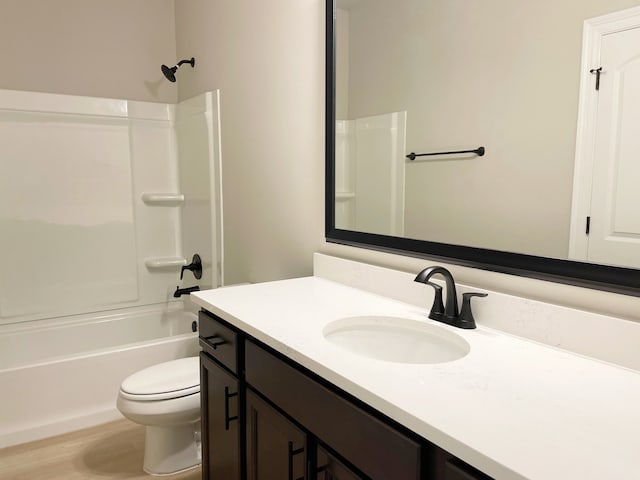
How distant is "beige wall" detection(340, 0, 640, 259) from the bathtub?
175 cm

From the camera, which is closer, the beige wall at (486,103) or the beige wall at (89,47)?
the beige wall at (486,103)

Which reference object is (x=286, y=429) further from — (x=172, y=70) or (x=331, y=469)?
(x=172, y=70)

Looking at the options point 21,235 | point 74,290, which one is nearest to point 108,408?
point 74,290

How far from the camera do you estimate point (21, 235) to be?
2.78 meters

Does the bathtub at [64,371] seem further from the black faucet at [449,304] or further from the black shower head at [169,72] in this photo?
the black faucet at [449,304]

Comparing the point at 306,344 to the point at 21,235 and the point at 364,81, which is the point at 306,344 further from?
the point at 21,235

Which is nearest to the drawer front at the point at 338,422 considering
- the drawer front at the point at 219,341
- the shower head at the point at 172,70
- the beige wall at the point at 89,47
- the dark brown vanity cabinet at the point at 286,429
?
the dark brown vanity cabinet at the point at 286,429

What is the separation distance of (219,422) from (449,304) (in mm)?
865

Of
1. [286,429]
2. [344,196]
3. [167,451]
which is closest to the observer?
[286,429]

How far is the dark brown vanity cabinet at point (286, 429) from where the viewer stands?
856 mm

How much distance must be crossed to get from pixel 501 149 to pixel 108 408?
7.61 feet

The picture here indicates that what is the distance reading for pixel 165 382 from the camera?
1.99 meters

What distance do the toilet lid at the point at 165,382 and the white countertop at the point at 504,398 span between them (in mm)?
772

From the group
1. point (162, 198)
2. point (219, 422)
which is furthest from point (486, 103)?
point (162, 198)
